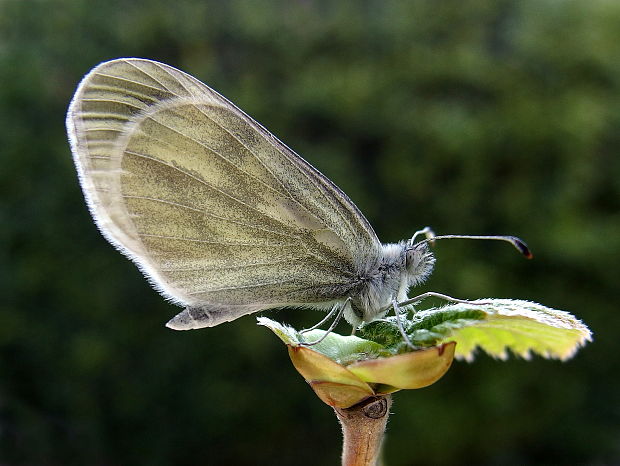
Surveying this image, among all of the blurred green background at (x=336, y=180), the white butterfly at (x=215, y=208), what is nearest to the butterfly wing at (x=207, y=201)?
the white butterfly at (x=215, y=208)

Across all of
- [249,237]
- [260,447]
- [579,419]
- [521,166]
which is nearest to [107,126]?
[249,237]

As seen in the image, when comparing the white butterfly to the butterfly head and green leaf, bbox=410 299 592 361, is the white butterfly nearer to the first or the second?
the butterfly head

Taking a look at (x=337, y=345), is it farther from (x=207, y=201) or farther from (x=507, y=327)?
(x=207, y=201)

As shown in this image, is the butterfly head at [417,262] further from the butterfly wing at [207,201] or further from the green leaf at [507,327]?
the green leaf at [507,327]

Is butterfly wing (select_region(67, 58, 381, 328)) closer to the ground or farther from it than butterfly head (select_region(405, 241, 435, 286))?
farther from it

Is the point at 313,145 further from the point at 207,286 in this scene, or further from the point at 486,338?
the point at 486,338

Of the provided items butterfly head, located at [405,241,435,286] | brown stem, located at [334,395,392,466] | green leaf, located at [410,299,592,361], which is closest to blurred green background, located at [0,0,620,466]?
butterfly head, located at [405,241,435,286]
